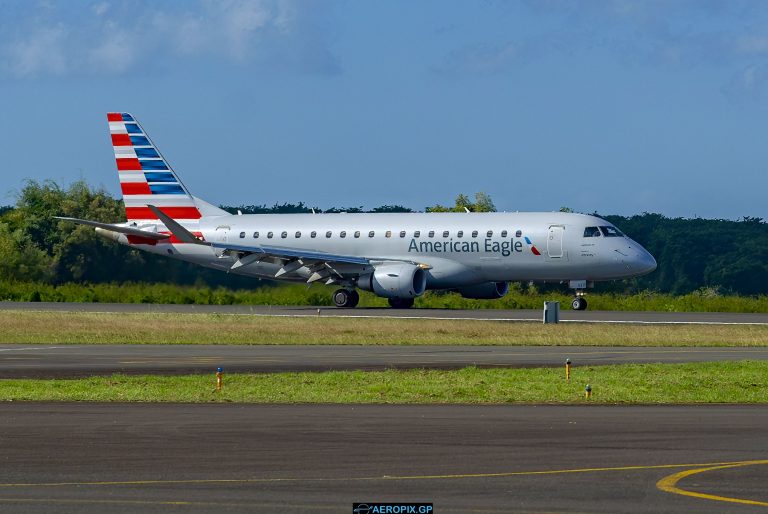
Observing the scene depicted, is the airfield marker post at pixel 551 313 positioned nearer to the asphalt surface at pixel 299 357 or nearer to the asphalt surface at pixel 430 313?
the asphalt surface at pixel 430 313

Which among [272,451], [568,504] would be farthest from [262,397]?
[568,504]

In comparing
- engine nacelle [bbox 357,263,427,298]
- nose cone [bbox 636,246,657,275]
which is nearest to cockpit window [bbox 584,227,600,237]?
nose cone [bbox 636,246,657,275]

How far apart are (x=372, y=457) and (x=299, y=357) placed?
19.1 m

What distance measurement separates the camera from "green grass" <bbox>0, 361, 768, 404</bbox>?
25078mm

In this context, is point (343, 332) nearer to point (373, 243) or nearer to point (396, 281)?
point (396, 281)

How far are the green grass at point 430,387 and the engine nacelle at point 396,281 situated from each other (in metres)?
29.7

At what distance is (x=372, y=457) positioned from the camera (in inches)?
664

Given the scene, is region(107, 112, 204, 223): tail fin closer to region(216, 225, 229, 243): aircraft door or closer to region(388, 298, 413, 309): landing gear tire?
region(216, 225, 229, 243): aircraft door

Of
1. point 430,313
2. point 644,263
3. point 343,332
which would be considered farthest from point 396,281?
point 343,332

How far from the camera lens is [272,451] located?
17.5 meters

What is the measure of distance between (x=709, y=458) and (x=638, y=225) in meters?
121

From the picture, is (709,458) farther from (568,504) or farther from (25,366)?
(25,366)

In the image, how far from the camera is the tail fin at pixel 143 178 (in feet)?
228

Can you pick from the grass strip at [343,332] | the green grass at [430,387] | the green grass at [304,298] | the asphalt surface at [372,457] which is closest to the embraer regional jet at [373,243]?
the green grass at [304,298]
